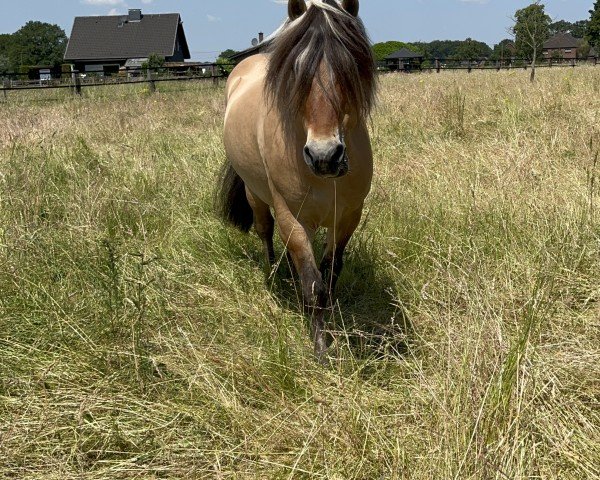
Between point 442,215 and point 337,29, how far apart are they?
2003 mm

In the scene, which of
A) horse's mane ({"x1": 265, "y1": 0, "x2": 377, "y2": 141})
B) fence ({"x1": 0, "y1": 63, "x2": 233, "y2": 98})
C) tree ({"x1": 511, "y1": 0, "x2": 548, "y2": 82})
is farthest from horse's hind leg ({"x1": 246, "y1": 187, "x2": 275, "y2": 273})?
tree ({"x1": 511, "y1": 0, "x2": 548, "y2": 82})

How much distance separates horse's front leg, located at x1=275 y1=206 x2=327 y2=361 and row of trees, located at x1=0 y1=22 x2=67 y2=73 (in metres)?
93.6

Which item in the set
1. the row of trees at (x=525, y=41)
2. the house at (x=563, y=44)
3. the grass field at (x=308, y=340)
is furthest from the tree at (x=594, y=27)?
the grass field at (x=308, y=340)

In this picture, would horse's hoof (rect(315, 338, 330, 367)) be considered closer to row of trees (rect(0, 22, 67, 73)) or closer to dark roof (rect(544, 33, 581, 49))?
row of trees (rect(0, 22, 67, 73))

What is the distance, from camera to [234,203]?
4.62 metres

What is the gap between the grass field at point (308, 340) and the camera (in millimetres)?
1841

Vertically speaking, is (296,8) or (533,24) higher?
(533,24)

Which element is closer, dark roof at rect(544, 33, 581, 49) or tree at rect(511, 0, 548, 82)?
tree at rect(511, 0, 548, 82)

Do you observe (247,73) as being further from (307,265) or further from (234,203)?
(307,265)

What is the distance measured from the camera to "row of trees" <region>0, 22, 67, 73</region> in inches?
3398

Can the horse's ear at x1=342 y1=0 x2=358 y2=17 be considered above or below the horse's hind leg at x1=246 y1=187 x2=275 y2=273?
above

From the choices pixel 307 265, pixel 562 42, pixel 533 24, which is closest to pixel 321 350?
pixel 307 265

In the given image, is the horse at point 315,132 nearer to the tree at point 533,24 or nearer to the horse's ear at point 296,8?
the horse's ear at point 296,8

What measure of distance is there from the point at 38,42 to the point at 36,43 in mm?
456
